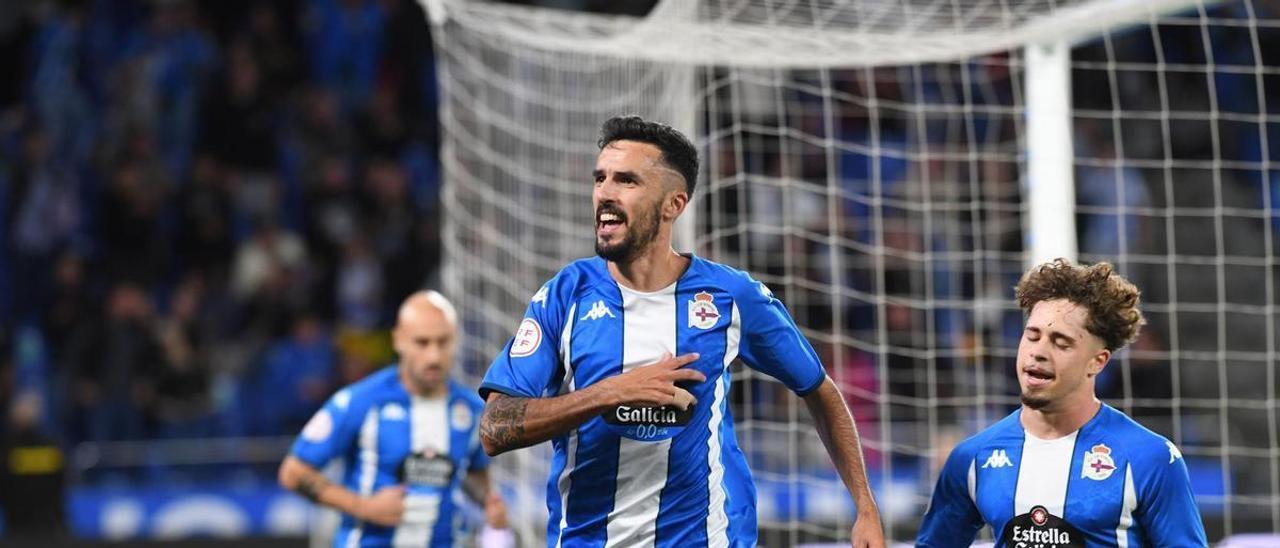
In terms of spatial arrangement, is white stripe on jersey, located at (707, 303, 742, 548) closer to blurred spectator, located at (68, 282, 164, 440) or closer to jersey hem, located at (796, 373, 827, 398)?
jersey hem, located at (796, 373, 827, 398)

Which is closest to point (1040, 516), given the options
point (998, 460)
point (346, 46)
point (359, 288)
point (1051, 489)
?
point (1051, 489)

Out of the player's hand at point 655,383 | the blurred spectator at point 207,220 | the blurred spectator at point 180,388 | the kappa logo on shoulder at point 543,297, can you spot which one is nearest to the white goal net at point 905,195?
the kappa logo on shoulder at point 543,297

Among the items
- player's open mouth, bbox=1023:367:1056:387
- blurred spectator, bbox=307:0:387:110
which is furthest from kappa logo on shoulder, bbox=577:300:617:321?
blurred spectator, bbox=307:0:387:110

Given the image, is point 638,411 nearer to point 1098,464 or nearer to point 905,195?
point 1098,464

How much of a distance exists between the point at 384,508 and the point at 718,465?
2.59 metres

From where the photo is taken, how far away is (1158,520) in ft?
13.3

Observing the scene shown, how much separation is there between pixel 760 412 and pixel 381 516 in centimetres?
504

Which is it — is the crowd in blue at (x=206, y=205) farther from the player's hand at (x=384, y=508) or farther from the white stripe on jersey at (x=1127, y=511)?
the white stripe on jersey at (x=1127, y=511)

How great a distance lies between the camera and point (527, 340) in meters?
4.30

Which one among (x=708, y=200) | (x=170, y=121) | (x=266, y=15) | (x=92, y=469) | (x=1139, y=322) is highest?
(x=266, y=15)

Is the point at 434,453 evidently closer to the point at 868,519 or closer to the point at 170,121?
the point at 868,519

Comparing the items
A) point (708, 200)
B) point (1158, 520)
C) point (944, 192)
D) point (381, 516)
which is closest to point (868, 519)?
point (1158, 520)

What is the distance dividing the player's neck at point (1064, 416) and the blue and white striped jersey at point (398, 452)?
3297 millimetres

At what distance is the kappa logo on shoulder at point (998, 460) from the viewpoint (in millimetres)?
4273
